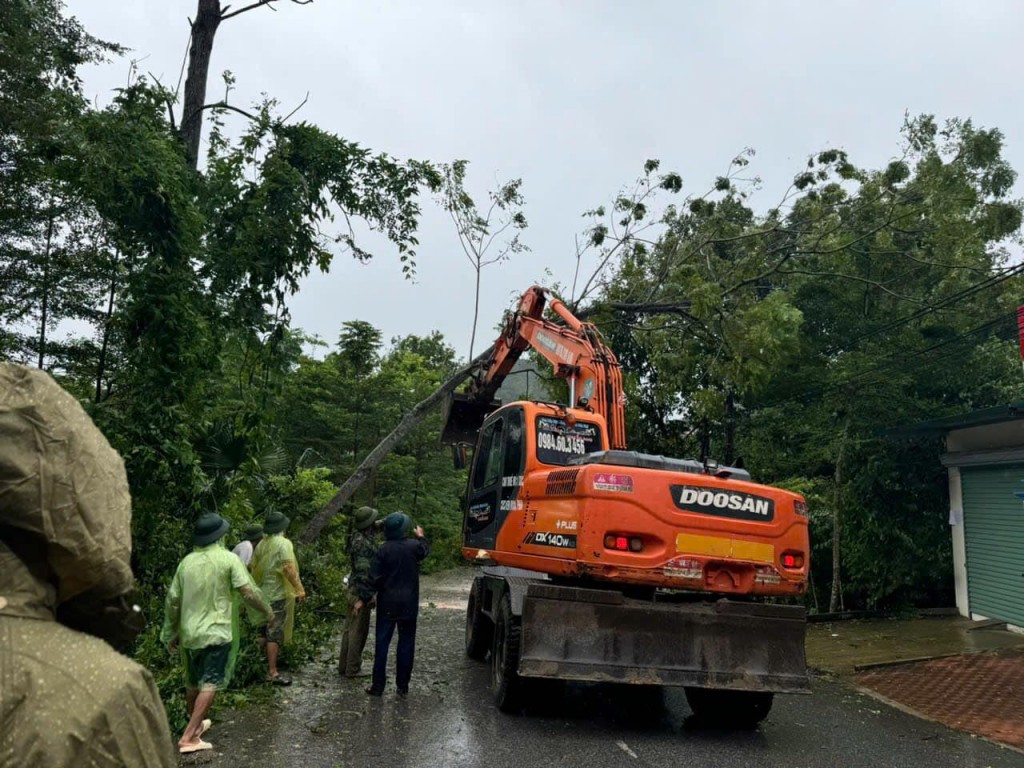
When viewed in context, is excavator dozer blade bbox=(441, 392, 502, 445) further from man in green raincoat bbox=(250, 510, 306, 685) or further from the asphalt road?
the asphalt road

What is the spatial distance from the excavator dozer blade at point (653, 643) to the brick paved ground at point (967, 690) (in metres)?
2.21

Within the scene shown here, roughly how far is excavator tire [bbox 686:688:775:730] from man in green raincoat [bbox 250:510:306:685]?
13.2ft

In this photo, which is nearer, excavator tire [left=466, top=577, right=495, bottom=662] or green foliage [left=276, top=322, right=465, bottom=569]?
excavator tire [left=466, top=577, right=495, bottom=662]

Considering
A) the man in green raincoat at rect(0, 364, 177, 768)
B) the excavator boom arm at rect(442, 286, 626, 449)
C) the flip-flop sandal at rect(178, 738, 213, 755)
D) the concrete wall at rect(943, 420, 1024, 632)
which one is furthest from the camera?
the concrete wall at rect(943, 420, 1024, 632)

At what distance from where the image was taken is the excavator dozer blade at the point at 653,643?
6.96m

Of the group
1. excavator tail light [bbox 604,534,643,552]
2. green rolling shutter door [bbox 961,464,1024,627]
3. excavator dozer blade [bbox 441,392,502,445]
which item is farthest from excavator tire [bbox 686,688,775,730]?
green rolling shutter door [bbox 961,464,1024,627]

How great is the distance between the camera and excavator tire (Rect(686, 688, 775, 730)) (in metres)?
7.54

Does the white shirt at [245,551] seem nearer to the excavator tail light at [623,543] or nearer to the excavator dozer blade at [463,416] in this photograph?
the excavator dozer blade at [463,416]

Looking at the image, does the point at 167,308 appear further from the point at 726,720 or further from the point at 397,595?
the point at 726,720

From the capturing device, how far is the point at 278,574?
8656mm

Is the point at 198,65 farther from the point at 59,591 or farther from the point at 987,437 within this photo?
the point at 987,437

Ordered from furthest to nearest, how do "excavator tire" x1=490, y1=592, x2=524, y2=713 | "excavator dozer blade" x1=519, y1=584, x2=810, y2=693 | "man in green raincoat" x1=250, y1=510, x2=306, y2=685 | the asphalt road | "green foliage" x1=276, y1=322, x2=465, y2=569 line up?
"green foliage" x1=276, y1=322, x2=465, y2=569 → "man in green raincoat" x1=250, y1=510, x2=306, y2=685 → "excavator tire" x1=490, y1=592, x2=524, y2=713 → "excavator dozer blade" x1=519, y1=584, x2=810, y2=693 → the asphalt road

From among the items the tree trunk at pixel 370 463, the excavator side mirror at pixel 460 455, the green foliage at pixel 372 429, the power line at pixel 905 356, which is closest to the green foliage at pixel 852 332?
the power line at pixel 905 356

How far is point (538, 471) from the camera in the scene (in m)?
8.59
